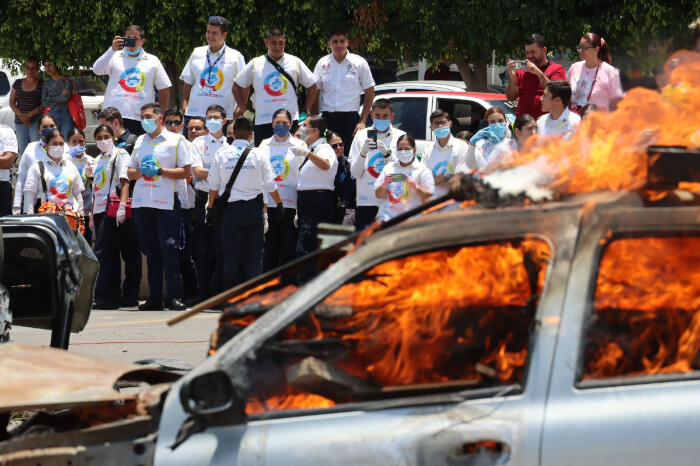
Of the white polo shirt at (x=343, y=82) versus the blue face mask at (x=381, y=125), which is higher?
the white polo shirt at (x=343, y=82)

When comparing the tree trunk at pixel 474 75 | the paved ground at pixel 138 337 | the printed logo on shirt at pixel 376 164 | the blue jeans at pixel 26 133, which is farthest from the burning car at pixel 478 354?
the tree trunk at pixel 474 75

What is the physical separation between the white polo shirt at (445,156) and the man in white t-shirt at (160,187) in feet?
Result: 8.18

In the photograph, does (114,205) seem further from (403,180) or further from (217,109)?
(403,180)

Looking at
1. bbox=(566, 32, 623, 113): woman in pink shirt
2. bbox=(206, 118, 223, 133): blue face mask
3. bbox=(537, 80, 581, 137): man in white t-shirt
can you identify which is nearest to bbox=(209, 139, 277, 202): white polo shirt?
bbox=(206, 118, 223, 133): blue face mask

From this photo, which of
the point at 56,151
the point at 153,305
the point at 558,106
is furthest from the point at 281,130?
the point at 558,106

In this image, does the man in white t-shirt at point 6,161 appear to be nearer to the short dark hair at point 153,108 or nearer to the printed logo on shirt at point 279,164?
the short dark hair at point 153,108

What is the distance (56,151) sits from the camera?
11891 mm

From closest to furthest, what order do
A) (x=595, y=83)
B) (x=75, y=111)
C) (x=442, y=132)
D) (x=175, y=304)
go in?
1. (x=595, y=83)
2. (x=442, y=132)
3. (x=175, y=304)
4. (x=75, y=111)

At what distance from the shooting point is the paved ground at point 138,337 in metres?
8.88

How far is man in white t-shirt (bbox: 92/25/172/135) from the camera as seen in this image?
1291 centimetres

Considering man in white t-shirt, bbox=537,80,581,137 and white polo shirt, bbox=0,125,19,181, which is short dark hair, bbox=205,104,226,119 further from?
man in white t-shirt, bbox=537,80,581,137

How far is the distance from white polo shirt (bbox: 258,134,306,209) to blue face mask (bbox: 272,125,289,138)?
79 mm

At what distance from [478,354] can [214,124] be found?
8613 millimetres

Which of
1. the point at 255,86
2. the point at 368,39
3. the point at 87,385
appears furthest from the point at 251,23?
the point at 87,385
